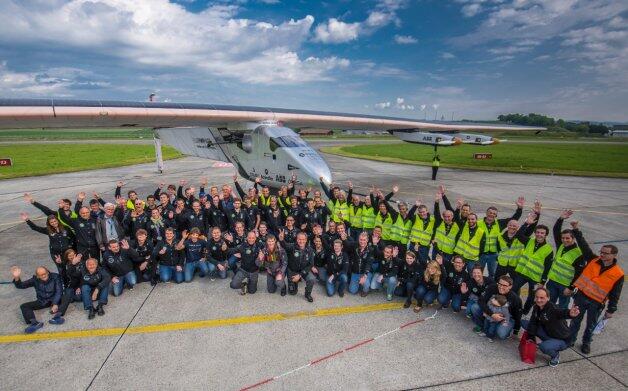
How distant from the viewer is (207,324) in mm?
5805

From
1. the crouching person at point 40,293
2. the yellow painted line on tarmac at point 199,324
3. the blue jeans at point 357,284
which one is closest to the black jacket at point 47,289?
the crouching person at point 40,293

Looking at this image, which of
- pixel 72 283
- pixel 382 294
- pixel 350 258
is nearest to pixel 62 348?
pixel 72 283

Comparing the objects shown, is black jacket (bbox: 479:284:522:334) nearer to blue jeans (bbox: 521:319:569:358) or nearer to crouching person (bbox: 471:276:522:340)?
crouching person (bbox: 471:276:522:340)

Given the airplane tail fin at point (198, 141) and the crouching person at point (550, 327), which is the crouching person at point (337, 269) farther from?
the airplane tail fin at point (198, 141)

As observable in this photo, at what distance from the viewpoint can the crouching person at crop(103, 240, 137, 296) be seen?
674cm

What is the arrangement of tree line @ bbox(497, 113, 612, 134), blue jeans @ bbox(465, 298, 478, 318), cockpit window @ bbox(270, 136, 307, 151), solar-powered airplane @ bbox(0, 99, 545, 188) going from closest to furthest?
1. blue jeans @ bbox(465, 298, 478, 318)
2. solar-powered airplane @ bbox(0, 99, 545, 188)
3. cockpit window @ bbox(270, 136, 307, 151)
4. tree line @ bbox(497, 113, 612, 134)

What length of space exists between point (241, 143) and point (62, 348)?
10467mm

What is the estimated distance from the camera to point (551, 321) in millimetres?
4789

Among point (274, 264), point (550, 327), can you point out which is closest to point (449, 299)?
point (550, 327)

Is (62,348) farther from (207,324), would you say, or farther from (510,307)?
(510,307)

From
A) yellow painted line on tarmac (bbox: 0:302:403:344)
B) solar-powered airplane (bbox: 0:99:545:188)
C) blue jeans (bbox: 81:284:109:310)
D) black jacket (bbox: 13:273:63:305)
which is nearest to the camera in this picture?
yellow painted line on tarmac (bbox: 0:302:403:344)

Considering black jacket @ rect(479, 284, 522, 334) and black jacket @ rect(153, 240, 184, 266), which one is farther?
black jacket @ rect(153, 240, 184, 266)

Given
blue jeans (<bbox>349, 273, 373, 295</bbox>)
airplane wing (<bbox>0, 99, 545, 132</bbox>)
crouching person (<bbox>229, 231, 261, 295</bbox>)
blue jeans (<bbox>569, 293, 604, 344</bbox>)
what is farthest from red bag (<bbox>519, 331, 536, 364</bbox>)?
airplane wing (<bbox>0, 99, 545, 132</bbox>)

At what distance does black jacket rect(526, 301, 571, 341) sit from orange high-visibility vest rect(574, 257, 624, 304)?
2.30 ft
